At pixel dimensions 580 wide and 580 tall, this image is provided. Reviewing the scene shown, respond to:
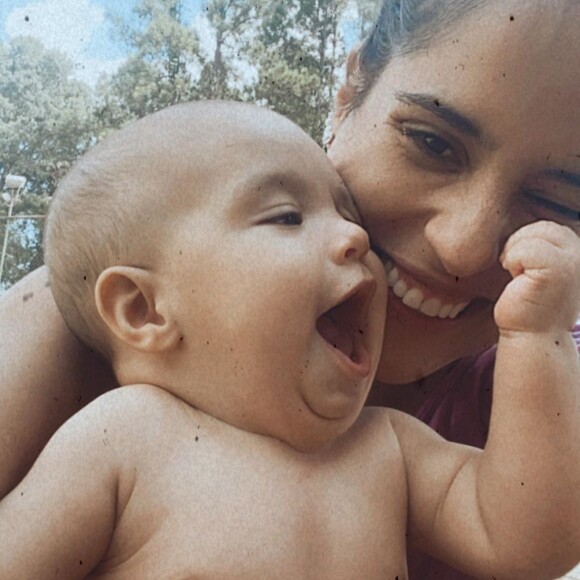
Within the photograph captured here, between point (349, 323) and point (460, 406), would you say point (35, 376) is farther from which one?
point (460, 406)

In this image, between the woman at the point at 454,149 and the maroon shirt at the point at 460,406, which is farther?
the maroon shirt at the point at 460,406

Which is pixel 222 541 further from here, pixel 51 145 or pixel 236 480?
pixel 51 145

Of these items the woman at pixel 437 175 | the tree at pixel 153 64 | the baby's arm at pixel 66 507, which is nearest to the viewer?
the baby's arm at pixel 66 507

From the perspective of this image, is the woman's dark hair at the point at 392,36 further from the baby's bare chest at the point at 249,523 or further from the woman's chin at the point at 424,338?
the baby's bare chest at the point at 249,523

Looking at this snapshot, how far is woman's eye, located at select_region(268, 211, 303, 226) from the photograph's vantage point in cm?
50

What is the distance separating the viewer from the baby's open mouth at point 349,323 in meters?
0.50

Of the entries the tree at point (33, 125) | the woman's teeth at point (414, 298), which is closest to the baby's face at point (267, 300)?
the woman's teeth at point (414, 298)

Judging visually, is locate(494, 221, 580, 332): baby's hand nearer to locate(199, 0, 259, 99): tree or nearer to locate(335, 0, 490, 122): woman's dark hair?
locate(335, 0, 490, 122): woman's dark hair

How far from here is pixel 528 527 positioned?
48cm

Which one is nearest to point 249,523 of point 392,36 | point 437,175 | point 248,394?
point 248,394

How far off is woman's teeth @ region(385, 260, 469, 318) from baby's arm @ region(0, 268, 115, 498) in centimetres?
23

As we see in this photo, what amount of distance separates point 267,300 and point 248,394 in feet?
0.20

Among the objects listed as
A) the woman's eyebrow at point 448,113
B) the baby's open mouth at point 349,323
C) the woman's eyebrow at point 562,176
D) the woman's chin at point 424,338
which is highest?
the woman's eyebrow at point 448,113

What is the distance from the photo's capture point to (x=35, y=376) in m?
0.54
